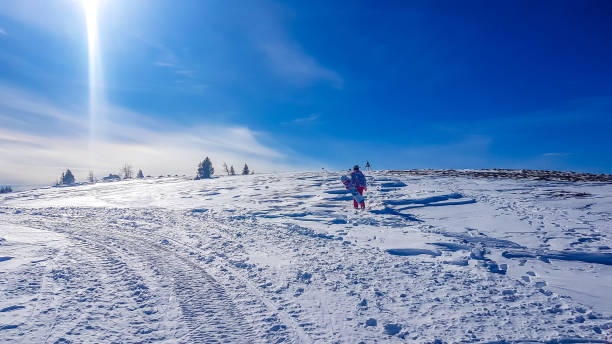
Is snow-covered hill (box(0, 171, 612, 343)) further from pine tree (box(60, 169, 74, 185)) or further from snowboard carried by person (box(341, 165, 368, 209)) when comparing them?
pine tree (box(60, 169, 74, 185))

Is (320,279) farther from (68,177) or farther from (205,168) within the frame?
(68,177)

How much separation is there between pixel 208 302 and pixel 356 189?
10.9m

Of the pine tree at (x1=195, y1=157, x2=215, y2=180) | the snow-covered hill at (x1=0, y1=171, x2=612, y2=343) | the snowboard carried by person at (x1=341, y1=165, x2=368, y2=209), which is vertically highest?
the pine tree at (x1=195, y1=157, x2=215, y2=180)

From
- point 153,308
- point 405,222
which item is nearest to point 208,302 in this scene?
point 153,308

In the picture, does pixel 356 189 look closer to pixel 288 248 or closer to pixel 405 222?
pixel 405 222

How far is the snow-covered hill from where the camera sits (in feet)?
13.2

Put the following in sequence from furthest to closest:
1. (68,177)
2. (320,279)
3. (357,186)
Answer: (68,177), (357,186), (320,279)

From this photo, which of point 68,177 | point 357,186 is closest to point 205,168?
point 68,177

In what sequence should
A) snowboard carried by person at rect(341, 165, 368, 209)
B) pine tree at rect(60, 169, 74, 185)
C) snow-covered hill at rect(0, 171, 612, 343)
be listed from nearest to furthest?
1. snow-covered hill at rect(0, 171, 612, 343)
2. snowboard carried by person at rect(341, 165, 368, 209)
3. pine tree at rect(60, 169, 74, 185)

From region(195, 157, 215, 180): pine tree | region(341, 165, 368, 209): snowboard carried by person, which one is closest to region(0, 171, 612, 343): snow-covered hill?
region(341, 165, 368, 209): snowboard carried by person

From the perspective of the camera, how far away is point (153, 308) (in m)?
4.61

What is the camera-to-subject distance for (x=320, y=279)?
5.96 m

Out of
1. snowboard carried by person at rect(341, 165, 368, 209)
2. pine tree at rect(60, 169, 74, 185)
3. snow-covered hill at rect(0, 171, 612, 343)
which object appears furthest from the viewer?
pine tree at rect(60, 169, 74, 185)

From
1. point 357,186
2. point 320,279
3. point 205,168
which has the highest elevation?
point 205,168
